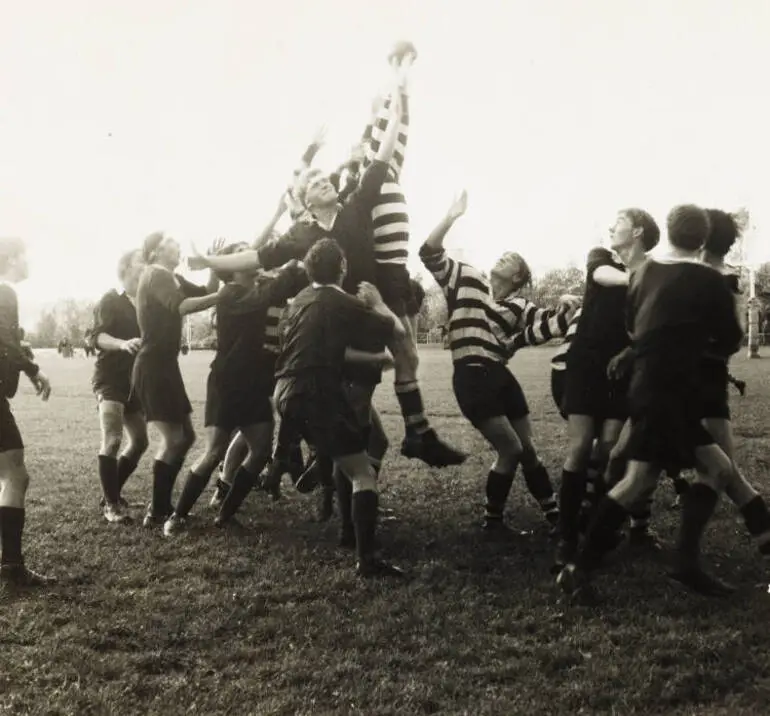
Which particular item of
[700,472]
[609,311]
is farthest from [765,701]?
[609,311]

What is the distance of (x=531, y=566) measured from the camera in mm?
5773

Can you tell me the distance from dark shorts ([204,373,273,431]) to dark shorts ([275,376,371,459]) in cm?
127

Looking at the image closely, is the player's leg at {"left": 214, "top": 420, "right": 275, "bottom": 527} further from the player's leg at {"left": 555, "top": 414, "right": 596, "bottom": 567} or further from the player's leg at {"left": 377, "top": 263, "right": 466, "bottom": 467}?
the player's leg at {"left": 555, "top": 414, "right": 596, "bottom": 567}

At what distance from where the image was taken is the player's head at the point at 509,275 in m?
6.68

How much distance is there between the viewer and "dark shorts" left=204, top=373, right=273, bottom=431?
6.79m

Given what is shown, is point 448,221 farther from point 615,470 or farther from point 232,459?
point 232,459

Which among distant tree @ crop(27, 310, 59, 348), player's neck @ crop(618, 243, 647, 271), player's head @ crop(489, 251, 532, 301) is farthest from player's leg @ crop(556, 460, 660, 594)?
distant tree @ crop(27, 310, 59, 348)

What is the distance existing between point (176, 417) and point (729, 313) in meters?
4.33

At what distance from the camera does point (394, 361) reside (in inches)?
242

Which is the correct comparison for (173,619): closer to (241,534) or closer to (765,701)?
(241,534)

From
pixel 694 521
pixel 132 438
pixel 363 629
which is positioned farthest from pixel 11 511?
pixel 694 521

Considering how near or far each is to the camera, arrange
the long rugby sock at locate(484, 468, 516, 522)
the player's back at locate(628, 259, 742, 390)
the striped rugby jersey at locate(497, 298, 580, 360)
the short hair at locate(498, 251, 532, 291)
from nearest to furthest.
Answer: the player's back at locate(628, 259, 742, 390)
the striped rugby jersey at locate(497, 298, 580, 360)
the long rugby sock at locate(484, 468, 516, 522)
the short hair at locate(498, 251, 532, 291)

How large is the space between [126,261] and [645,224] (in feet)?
15.2

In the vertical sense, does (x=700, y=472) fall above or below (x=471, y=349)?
below
